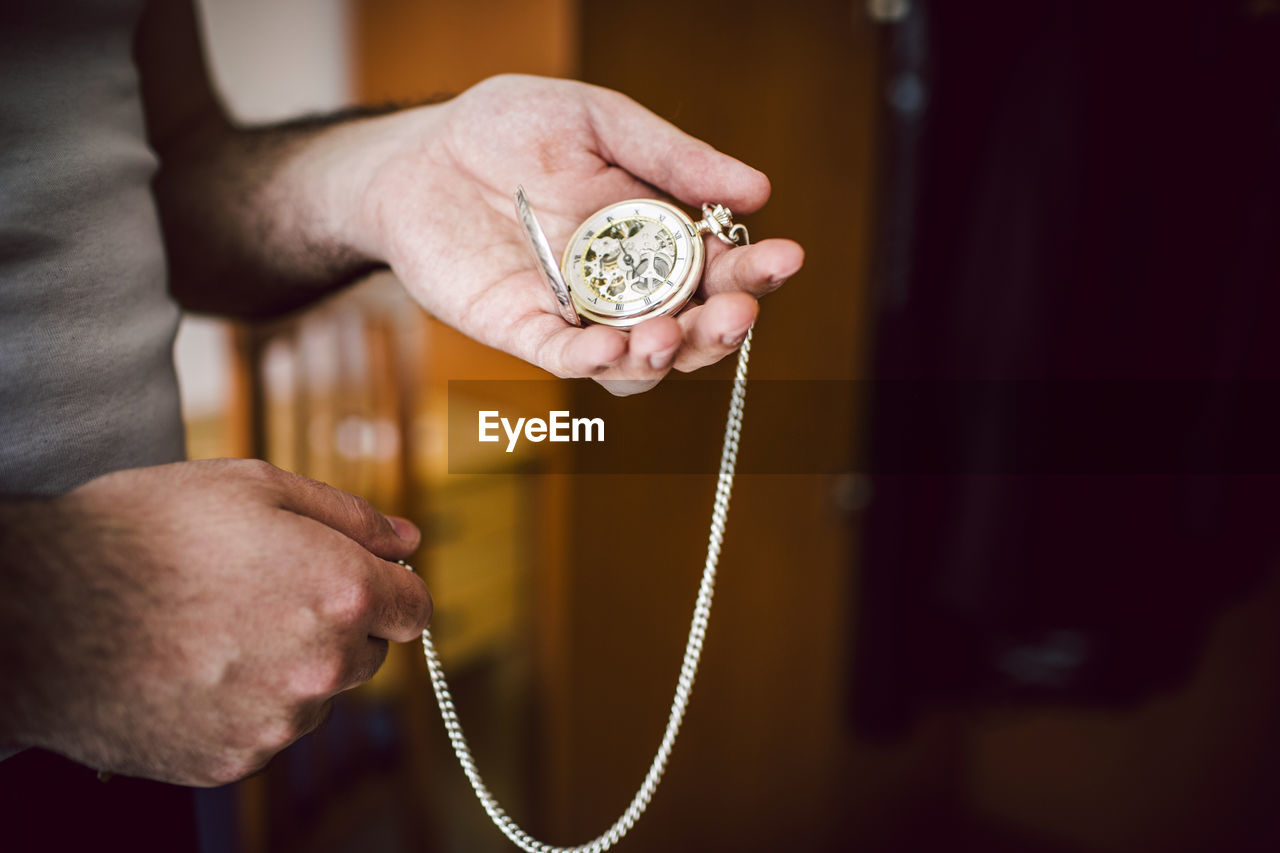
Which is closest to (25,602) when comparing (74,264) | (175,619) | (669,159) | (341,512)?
(175,619)

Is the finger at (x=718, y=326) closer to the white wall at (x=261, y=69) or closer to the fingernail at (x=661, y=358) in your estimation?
the fingernail at (x=661, y=358)

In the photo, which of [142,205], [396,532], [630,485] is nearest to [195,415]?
[630,485]

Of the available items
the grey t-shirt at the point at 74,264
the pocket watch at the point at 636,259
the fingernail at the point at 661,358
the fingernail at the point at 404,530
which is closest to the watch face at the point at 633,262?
the pocket watch at the point at 636,259

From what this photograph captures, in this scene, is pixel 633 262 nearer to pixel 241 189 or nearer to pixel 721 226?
pixel 721 226

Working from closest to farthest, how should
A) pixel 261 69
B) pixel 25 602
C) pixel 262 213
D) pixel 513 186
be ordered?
pixel 25 602 < pixel 513 186 < pixel 262 213 < pixel 261 69

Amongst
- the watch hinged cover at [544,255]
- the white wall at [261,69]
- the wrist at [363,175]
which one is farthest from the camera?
the white wall at [261,69]

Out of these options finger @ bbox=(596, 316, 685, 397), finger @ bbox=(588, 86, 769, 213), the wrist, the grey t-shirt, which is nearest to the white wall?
the wrist
